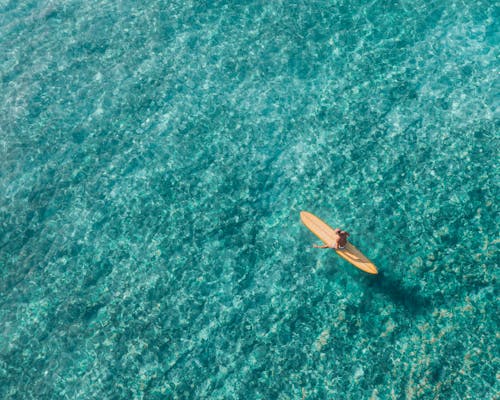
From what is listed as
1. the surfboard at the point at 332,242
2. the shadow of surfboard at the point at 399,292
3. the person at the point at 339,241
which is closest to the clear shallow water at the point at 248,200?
the shadow of surfboard at the point at 399,292

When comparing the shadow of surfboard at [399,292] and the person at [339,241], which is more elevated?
the person at [339,241]

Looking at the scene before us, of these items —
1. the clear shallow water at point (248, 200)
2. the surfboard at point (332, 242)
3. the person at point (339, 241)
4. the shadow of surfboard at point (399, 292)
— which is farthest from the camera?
the surfboard at point (332, 242)

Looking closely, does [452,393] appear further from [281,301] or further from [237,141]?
[237,141]

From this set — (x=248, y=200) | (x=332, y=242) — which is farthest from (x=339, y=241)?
(x=248, y=200)

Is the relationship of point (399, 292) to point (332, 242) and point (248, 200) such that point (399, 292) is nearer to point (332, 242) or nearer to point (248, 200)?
point (332, 242)

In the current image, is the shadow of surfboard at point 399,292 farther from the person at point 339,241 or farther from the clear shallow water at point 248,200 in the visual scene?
the person at point 339,241

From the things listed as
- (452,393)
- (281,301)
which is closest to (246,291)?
(281,301)
